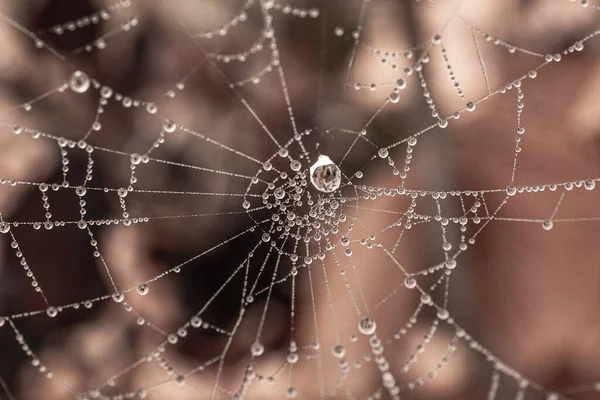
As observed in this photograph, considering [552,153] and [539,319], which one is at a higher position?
[552,153]

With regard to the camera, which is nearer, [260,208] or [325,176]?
[325,176]

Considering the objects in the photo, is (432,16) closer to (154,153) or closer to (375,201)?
(375,201)

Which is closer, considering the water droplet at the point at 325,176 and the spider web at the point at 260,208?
the water droplet at the point at 325,176

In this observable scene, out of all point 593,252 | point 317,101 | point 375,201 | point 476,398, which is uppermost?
point 317,101

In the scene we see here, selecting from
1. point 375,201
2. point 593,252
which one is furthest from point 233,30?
point 593,252

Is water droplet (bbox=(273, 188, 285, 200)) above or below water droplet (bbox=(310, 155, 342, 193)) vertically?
above

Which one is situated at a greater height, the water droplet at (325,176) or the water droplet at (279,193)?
the water droplet at (279,193)

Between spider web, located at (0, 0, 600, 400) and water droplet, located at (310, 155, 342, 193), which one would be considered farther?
spider web, located at (0, 0, 600, 400)

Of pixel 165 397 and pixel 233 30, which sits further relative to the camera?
pixel 165 397
